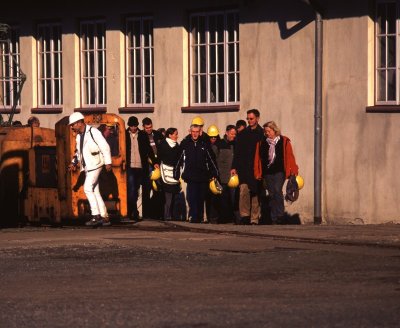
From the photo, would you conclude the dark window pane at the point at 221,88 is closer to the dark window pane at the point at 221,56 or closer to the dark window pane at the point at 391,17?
the dark window pane at the point at 221,56

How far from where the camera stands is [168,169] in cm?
2534

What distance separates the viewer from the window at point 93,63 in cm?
2992

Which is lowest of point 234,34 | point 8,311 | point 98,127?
point 8,311

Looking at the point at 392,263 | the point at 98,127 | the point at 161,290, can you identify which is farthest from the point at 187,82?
the point at 161,290

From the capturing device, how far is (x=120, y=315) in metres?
11.6

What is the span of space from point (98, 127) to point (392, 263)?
9781 millimetres

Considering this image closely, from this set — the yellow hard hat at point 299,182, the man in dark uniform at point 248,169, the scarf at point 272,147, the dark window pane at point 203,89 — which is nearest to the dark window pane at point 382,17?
the man in dark uniform at point 248,169

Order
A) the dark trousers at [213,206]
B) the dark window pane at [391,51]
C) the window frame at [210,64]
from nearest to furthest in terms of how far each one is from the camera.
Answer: the dark window pane at [391,51], the dark trousers at [213,206], the window frame at [210,64]

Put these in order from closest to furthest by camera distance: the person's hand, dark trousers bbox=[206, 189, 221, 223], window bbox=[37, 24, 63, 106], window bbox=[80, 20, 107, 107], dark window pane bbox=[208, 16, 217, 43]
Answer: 1. the person's hand
2. dark trousers bbox=[206, 189, 221, 223]
3. dark window pane bbox=[208, 16, 217, 43]
4. window bbox=[80, 20, 107, 107]
5. window bbox=[37, 24, 63, 106]

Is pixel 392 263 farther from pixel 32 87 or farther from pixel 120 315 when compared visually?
pixel 32 87

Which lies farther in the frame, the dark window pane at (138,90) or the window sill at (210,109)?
the dark window pane at (138,90)

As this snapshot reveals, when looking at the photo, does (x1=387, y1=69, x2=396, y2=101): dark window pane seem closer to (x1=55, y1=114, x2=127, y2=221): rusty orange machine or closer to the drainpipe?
the drainpipe

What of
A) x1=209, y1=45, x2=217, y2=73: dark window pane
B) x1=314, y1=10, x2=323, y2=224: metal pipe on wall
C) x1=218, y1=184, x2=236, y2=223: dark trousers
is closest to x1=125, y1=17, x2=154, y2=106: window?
x1=209, y1=45, x2=217, y2=73: dark window pane

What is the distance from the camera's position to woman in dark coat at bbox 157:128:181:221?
25234mm
